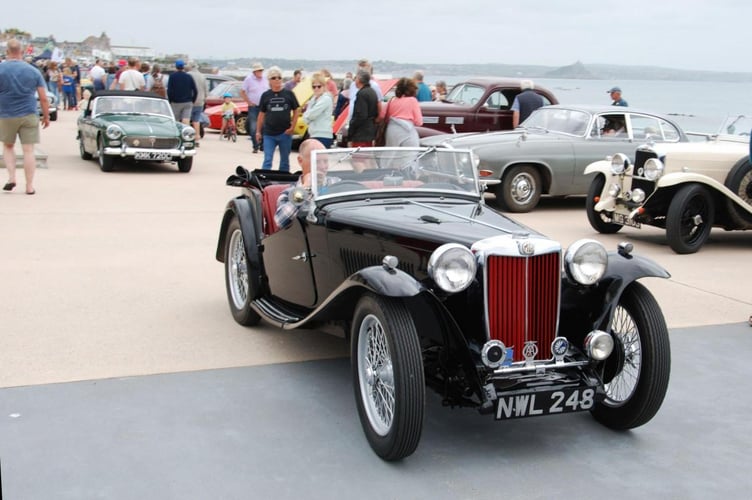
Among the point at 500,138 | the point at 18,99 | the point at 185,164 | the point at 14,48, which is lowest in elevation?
the point at 185,164

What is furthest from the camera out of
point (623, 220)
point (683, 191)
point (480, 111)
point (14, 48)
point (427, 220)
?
point (480, 111)

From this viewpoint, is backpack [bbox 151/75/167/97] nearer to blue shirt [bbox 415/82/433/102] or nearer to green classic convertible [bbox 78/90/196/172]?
green classic convertible [bbox 78/90/196/172]

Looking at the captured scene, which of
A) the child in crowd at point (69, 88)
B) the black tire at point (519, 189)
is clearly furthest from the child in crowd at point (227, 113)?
the child in crowd at point (69, 88)

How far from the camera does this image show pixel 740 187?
9.84 m

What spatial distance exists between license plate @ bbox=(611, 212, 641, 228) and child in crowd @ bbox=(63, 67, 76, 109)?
26068 mm

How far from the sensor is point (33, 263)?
26.2ft

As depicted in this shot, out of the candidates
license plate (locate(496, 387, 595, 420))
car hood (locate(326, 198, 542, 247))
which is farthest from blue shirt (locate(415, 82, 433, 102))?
license plate (locate(496, 387, 595, 420))

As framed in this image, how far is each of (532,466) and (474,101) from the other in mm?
13613

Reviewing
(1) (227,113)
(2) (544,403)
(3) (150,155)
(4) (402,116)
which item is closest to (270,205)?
(2) (544,403)

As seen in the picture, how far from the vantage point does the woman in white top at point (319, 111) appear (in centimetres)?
1223

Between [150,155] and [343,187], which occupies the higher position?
[343,187]

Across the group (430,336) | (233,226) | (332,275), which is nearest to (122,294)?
(233,226)

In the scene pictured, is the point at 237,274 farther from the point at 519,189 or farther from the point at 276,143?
the point at 519,189

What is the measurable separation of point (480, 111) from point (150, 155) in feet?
20.7
